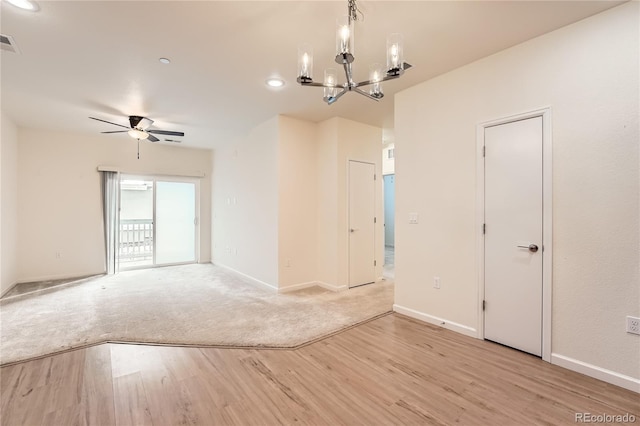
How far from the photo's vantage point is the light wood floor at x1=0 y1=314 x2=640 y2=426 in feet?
5.88

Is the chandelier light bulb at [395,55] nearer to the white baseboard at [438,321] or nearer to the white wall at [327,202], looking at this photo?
the white baseboard at [438,321]

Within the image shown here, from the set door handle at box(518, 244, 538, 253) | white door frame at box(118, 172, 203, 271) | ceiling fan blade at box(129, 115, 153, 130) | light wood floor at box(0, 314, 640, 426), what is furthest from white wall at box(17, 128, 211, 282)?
door handle at box(518, 244, 538, 253)

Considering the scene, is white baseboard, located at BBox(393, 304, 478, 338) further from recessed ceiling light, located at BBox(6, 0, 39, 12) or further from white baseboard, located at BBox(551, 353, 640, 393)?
recessed ceiling light, located at BBox(6, 0, 39, 12)

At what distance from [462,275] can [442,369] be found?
1042 millimetres

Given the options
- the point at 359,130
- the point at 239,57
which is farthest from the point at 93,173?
the point at 359,130

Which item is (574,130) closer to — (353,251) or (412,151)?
(412,151)

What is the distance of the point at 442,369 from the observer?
230 centimetres

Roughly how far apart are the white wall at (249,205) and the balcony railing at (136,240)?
1.45 meters

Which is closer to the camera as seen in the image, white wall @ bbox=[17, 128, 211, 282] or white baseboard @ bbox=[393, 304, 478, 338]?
white baseboard @ bbox=[393, 304, 478, 338]

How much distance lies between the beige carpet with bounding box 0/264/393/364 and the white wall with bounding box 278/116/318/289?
1.30 feet

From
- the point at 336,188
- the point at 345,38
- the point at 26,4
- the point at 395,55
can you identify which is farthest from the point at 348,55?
the point at 336,188

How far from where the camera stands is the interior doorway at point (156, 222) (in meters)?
6.25

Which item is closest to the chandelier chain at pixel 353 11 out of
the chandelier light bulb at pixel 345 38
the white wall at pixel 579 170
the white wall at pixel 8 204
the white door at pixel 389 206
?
the chandelier light bulb at pixel 345 38

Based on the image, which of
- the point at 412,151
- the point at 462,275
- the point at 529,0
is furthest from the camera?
the point at 412,151
